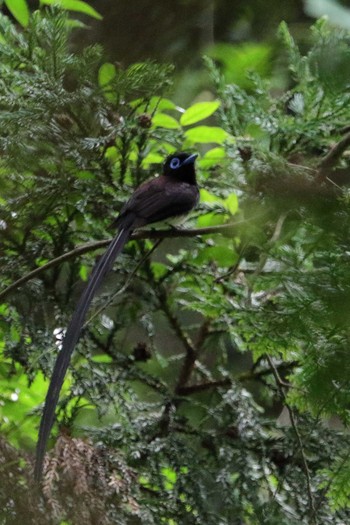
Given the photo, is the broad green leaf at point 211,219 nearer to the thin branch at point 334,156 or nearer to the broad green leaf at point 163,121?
the broad green leaf at point 163,121

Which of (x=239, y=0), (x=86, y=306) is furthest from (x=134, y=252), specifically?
(x=239, y=0)

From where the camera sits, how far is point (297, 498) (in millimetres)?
2291

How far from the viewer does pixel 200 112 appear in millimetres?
2656

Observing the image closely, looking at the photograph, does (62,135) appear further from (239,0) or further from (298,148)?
(239,0)

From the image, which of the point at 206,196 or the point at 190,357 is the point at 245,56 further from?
the point at 190,357

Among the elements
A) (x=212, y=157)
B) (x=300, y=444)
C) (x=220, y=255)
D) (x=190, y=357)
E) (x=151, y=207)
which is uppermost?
(x=212, y=157)

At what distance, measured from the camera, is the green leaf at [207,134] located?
2707mm

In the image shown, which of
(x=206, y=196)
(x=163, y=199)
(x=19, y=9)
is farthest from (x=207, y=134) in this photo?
(x=19, y=9)

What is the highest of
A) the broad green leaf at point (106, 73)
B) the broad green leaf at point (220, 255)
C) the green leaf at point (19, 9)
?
the green leaf at point (19, 9)

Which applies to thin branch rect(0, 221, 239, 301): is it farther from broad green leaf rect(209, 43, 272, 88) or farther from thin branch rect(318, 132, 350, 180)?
broad green leaf rect(209, 43, 272, 88)

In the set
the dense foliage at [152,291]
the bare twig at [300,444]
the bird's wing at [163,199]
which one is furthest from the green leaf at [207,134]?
the bare twig at [300,444]

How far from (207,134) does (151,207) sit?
1.10ft

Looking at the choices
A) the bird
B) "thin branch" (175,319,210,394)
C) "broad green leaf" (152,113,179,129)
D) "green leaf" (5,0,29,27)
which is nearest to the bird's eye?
the bird

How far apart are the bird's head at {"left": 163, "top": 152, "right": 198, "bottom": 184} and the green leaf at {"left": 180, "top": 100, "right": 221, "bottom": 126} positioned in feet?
0.37
